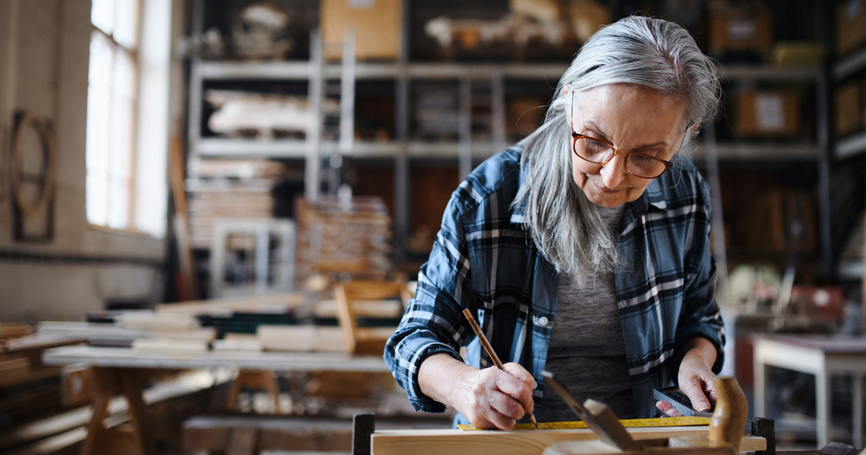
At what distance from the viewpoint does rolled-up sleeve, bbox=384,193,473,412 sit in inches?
43.0

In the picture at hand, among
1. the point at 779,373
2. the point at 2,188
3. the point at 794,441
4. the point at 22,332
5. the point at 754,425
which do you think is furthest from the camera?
the point at 779,373

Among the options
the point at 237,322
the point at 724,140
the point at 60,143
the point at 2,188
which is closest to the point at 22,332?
the point at 237,322

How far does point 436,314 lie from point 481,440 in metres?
0.30

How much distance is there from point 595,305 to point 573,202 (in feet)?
0.83

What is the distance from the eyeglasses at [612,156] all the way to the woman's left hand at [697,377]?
0.43 metres

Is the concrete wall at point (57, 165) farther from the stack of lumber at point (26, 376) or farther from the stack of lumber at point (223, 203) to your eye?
the stack of lumber at point (223, 203)

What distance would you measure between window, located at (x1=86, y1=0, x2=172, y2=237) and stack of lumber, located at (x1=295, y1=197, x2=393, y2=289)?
1957 mm

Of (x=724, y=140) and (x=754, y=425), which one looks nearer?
(x=754, y=425)

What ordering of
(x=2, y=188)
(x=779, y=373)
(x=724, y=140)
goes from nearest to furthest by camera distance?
1. (x=2, y=188)
2. (x=779, y=373)
3. (x=724, y=140)

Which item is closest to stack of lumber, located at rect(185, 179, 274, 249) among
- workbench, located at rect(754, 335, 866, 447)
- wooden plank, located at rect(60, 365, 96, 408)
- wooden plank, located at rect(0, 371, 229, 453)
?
wooden plank, located at rect(0, 371, 229, 453)

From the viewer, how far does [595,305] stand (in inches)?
51.0

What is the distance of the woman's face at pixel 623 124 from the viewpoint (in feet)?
3.38

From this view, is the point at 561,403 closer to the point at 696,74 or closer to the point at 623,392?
the point at 623,392

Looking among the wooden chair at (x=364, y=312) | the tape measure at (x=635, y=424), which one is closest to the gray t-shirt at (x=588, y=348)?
the tape measure at (x=635, y=424)
